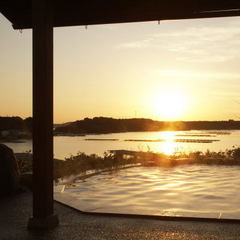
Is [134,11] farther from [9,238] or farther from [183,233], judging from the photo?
[9,238]

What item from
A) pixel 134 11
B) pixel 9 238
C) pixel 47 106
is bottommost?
pixel 9 238

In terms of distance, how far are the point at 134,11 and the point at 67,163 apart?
931cm

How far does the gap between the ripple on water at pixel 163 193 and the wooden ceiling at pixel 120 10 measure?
326 centimetres

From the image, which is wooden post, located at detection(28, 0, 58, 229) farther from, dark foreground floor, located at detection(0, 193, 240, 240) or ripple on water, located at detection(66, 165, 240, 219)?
ripple on water, located at detection(66, 165, 240, 219)

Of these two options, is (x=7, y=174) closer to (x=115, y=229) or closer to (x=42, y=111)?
(x=42, y=111)

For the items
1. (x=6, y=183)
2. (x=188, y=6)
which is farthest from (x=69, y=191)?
(x=188, y=6)

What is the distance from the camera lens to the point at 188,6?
20.0ft

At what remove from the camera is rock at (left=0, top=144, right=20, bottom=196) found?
28.3ft

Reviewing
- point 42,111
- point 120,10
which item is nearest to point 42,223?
point 42,111

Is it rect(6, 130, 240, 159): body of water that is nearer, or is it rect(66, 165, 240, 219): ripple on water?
rect(66, 165, 240, 219): ripple on water

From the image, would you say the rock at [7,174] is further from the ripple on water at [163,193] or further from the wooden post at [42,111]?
the wooden post at [42,111]

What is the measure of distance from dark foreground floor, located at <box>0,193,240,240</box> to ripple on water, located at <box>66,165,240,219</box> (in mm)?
577

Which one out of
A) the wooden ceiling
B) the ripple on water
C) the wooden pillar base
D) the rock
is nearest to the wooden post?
the wooden pillar base

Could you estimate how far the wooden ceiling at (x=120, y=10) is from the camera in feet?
19.9
